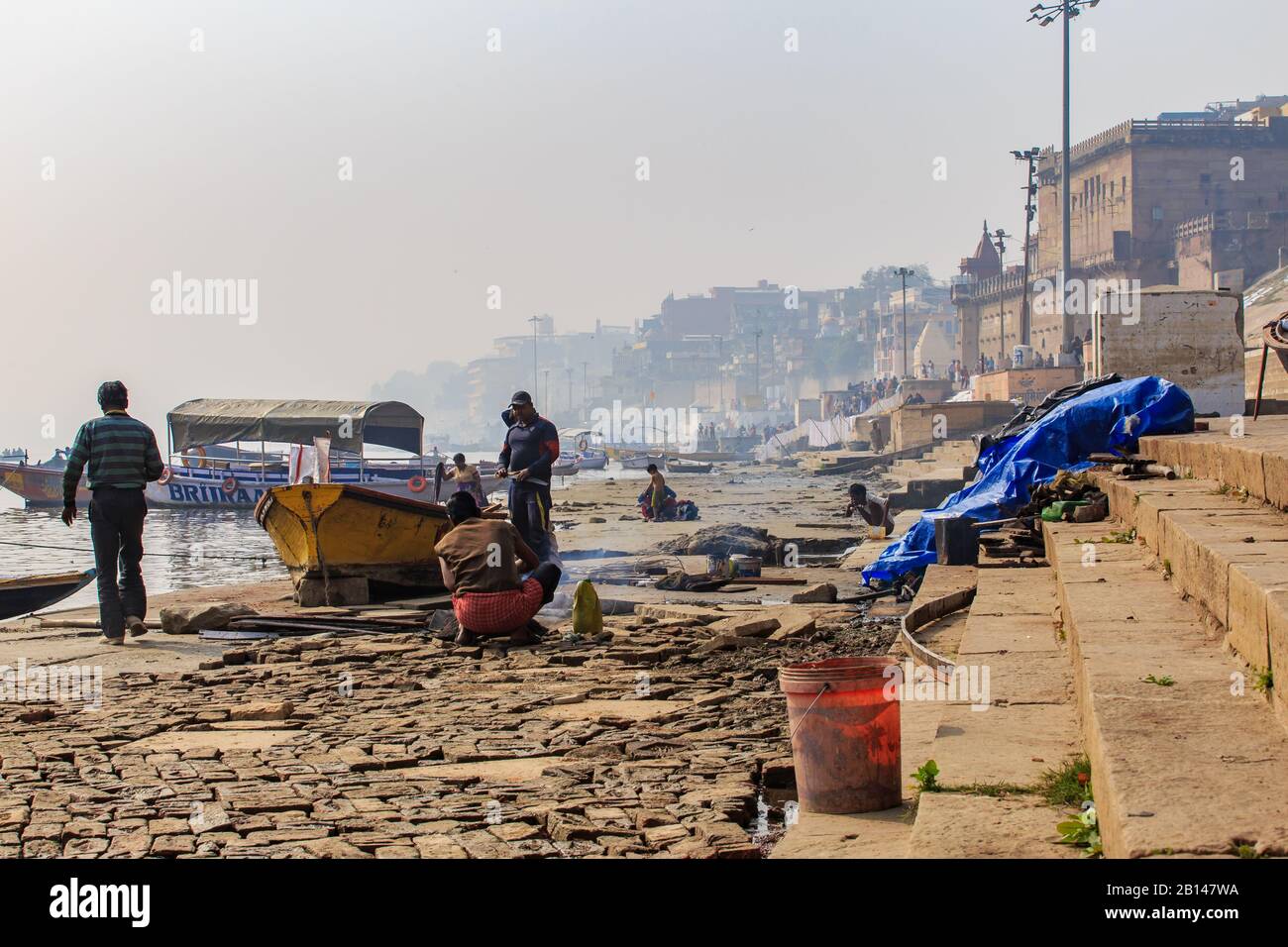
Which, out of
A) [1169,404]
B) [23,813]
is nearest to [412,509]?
[1169,404]

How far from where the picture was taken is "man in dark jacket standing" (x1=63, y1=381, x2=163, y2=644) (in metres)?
9.81

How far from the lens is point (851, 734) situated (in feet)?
14.1

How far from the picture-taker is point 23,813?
4859mm

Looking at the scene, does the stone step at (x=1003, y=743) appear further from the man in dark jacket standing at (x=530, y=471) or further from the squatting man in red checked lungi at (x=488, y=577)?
the man in dark jacket standing at (x=530, y=471)

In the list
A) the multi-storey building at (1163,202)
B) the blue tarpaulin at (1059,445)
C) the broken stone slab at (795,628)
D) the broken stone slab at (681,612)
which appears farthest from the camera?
the multi-storey building at (1163,202)

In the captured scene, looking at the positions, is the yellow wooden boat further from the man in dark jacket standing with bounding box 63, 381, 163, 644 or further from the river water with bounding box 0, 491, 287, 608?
the river water with bounding box 0, 491, 287, 608

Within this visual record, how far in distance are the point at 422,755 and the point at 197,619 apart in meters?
5.33

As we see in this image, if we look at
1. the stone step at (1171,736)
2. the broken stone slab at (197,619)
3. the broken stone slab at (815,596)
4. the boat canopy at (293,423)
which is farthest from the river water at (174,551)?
the stone step at (1171,736)

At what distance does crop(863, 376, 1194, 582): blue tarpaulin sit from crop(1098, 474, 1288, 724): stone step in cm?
280

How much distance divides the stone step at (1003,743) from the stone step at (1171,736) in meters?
0.16

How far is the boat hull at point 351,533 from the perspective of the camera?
40.2 ft

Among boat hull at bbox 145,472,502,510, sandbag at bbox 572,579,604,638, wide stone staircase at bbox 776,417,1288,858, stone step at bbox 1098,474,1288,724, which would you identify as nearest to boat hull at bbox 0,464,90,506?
boat hull at bbox 145,472,502,510
